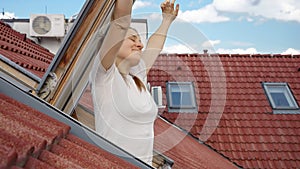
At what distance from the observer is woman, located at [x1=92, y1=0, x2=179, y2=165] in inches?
53.7

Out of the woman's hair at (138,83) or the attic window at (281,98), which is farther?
the attic window at (281,98)

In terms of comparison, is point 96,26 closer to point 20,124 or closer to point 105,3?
point 105,3

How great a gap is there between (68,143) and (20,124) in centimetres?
17

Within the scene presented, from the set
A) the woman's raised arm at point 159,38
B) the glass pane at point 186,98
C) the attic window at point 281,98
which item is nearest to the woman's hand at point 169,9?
the woman's raised arm at point 159,38

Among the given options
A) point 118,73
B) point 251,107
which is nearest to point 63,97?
point 118,73

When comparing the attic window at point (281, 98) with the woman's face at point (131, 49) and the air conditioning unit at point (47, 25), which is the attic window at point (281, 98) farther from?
the woman's face at point (131, 49)

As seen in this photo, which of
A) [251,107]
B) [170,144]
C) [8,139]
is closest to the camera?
[8,139]

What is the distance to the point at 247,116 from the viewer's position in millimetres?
6129

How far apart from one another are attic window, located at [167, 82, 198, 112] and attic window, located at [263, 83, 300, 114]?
150 cm

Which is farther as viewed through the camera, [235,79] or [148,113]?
[235,79]

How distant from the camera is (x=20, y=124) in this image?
988 mm

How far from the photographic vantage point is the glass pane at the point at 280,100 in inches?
258

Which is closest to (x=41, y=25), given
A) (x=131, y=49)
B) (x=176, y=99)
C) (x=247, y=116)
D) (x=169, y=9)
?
(x=176, y=99)

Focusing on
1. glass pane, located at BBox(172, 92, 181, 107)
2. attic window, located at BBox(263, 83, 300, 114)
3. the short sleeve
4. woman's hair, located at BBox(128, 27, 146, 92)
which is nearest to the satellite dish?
glass pane, located at BBox(172, 92, 181, 107)
